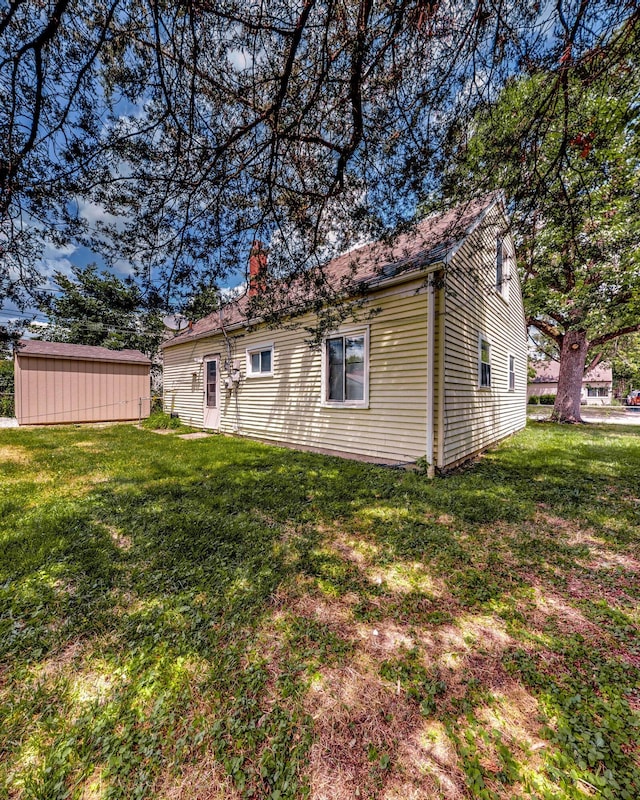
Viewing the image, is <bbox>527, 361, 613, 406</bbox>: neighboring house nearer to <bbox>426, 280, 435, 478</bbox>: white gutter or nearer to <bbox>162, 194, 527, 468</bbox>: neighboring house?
<bbox>162, 194, 527, 468</bbox>: neighboring house

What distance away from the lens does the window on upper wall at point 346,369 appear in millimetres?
6262

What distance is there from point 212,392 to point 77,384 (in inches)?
242

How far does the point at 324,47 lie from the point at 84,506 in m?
5.11

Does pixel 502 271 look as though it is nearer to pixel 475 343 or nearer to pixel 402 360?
pixel 475 343

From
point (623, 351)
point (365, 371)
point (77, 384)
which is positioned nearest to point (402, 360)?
point (365, 371)

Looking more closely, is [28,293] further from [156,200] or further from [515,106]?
[515,106]

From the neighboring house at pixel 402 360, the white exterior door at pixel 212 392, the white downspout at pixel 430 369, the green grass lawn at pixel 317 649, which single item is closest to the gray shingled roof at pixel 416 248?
the neighboring house at pixel 402 360

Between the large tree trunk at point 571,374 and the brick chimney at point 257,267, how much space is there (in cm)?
1360

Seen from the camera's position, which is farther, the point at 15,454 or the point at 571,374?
the point at 571,374

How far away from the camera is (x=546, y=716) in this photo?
1.48 metres

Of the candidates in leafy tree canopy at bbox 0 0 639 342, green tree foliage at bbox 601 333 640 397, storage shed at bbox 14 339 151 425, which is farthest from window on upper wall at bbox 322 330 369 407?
green tree foliage at bbox 601 333 640 397

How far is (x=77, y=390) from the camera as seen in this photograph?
12414 millimetres

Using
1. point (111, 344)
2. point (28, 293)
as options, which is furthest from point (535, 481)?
point (111, 344)

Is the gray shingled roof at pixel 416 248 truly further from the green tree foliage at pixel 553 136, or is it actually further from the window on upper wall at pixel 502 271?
the window on upper wall at pixel 502 271
